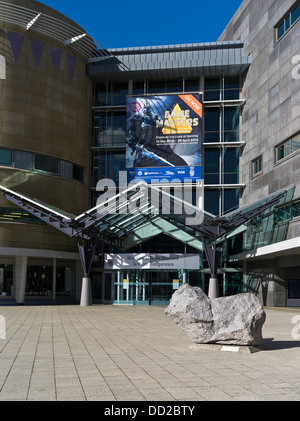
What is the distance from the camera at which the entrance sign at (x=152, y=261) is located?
123 feet

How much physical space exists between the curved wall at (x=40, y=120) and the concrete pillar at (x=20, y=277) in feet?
3.95

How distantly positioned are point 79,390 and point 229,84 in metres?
41.6

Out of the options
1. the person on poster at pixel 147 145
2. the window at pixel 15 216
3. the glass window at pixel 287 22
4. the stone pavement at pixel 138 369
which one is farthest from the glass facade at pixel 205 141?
the stone pavement at pixel 138 369

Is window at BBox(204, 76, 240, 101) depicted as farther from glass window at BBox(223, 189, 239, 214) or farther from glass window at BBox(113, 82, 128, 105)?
glass window at BBox(223, 189, 239, 214)

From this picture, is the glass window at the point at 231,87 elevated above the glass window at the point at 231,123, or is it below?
above

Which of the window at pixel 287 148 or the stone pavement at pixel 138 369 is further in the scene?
the window at pixel 287 148

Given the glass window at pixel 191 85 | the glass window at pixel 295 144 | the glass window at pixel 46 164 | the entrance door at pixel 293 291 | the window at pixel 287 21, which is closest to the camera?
the glass window at pixel 295 144

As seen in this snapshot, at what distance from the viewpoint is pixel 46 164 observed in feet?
129

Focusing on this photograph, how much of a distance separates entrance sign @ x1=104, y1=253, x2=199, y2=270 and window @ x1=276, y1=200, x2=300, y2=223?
22.4 ft

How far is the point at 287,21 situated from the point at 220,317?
2769cm

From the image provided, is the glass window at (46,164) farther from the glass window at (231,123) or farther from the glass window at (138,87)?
the glass window at (231,123)

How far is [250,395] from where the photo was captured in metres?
8.17

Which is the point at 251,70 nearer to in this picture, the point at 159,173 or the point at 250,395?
the point at 159,173

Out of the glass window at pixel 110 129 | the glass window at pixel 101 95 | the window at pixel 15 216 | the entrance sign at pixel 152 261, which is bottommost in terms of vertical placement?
the entrance sign at pixel 152 261
